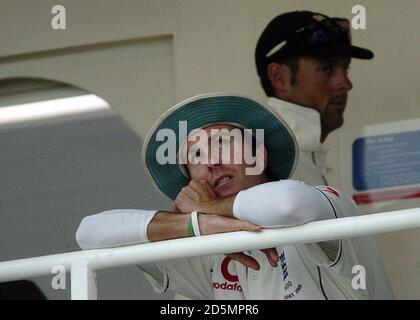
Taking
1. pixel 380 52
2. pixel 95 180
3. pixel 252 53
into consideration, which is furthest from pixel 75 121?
pixel 380 52

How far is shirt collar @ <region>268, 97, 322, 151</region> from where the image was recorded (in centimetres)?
479

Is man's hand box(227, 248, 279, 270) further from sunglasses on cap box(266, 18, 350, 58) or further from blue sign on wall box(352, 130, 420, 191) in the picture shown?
sunglasses on cap box(266, 18, 350, 58)

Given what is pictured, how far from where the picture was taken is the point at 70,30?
16.8 feet

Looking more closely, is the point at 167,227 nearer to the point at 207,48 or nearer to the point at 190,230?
the point at 190,230

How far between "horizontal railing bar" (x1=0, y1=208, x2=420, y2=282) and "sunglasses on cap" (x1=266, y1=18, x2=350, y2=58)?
1.44 m

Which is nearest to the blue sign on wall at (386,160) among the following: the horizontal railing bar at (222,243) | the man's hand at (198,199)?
the man's hand at (198,199)

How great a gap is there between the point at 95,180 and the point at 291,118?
0.69m

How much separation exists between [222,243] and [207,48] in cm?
154

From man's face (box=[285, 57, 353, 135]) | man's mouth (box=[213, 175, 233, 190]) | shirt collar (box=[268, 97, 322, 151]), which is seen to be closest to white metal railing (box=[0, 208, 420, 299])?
man's mouth (box=[213, 175, 233, 190])

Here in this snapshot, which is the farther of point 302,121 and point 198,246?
point 302,121

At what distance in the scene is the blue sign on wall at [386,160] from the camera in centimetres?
477

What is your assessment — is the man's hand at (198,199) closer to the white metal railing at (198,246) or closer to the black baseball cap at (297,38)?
the white metal railing at (198,246)

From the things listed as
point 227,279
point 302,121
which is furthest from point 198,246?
point 302,121

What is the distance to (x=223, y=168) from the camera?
4.11 m
